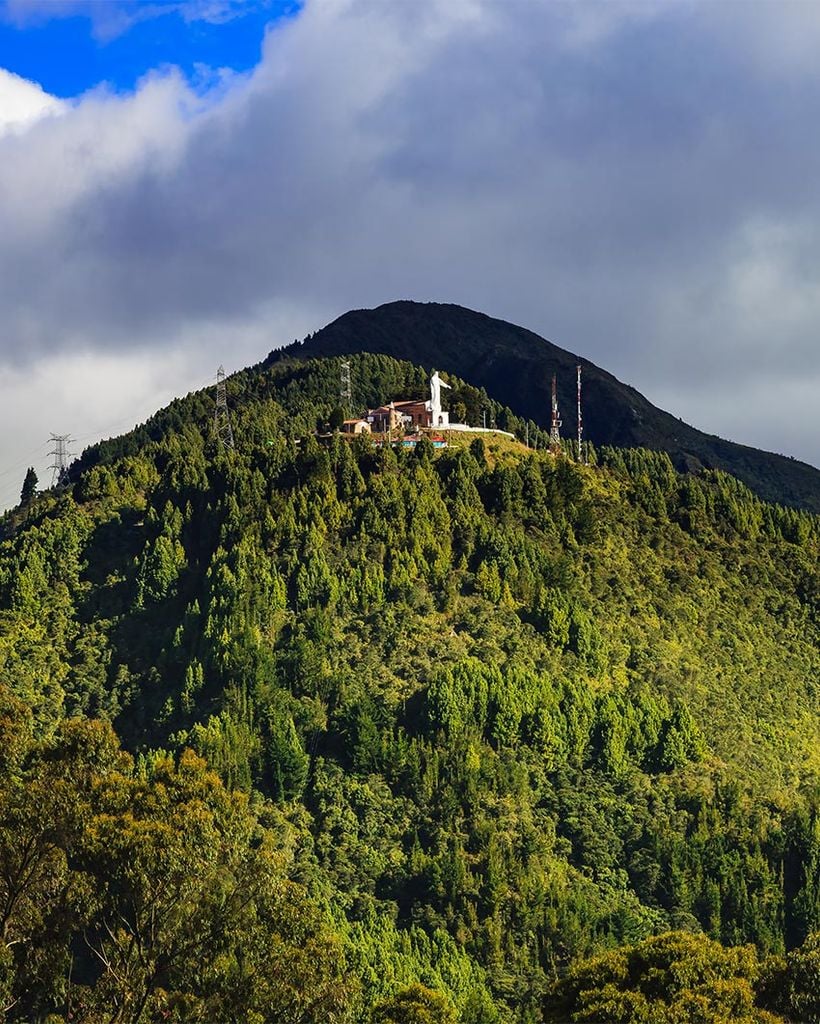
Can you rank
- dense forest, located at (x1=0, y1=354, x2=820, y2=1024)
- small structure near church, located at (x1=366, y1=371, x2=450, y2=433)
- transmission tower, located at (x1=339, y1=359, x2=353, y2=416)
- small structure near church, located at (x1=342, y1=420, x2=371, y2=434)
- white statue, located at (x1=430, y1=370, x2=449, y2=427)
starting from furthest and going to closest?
transmission tower, located at (x1=339, y1=359, x2=353, y2=416) < white statue, located at (x1=430, y1=370, x2=449, y2=427) < small structure near church, located at (x1=366, y1=371, x2=450, y2=433) < small structure near church, located at (x1=342, y1=420, x2=371, y2=434) < dense forest, located at (x1=0, y1=354, x2=820, y2=1024)

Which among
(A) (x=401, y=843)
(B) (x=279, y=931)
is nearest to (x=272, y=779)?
(A) (x=401, y=843)

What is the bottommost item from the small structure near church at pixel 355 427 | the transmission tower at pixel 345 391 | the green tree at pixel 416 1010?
the green tree at pixel 416 1010

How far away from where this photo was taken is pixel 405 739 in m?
106

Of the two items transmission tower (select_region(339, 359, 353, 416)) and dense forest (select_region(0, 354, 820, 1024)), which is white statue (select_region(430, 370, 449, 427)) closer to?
dense forest (select_region(0, 354, 820, 1024))

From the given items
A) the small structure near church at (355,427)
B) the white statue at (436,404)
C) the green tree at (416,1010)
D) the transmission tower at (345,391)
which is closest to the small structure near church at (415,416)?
the white statue at (436,404)

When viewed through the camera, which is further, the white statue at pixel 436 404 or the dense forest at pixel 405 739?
the white statue at pixel 436 404

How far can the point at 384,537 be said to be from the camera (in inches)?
4732

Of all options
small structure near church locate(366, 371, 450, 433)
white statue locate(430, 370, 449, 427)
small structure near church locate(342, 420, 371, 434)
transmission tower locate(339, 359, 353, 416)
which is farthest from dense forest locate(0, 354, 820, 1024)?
transmission tower locate(339, 359, 353, 416)

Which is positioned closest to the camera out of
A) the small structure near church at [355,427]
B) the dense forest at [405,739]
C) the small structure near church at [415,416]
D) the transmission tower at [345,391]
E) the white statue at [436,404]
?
the dense forest at [405,739]

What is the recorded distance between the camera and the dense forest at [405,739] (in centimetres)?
5853

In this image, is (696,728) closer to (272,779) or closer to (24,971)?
(272,779)

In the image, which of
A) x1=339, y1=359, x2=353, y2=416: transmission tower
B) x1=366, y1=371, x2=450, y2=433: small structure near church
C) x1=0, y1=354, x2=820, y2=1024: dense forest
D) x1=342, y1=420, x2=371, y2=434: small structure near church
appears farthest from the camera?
x1=339, y1=359, x2=353, y2=416: transmission tower

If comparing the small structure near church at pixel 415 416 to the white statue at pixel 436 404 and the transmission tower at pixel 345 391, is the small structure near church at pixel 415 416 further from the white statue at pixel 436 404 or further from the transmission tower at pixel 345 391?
the transmission tower at pixel 345 391

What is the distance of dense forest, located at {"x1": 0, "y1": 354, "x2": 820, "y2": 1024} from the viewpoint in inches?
2304
